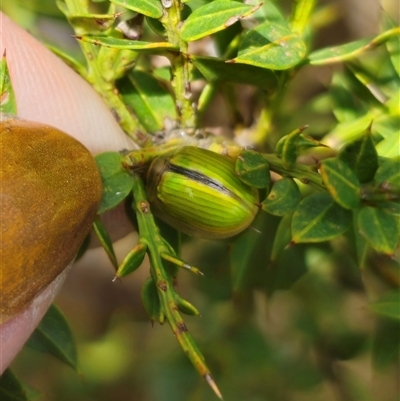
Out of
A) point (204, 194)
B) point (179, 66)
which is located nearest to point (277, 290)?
point (204, 194)

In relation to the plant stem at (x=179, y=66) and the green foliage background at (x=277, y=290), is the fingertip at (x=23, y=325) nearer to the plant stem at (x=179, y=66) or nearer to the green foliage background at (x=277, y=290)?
the green foliage background at (x=277, y=290)

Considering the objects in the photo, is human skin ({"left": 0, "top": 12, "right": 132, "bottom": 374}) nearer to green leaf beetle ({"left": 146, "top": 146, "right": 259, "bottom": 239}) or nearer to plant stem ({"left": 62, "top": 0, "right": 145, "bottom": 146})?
plant stem ({"left": 62, "top": 0, "right": 145, "bottom": 146})

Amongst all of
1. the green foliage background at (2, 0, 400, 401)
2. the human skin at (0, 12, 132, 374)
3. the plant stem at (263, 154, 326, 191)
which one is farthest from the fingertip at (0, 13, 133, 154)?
the plant stem at (263, 154, 326, 191)

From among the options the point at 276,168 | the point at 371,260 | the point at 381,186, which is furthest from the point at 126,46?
the point at 371,260

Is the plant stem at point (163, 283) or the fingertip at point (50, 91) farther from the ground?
the fingertip at point (50, 91)

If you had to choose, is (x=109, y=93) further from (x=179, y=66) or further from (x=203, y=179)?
(x=203, y=179)

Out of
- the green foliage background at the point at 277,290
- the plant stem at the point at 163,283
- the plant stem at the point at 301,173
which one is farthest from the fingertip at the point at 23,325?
the plant stem at the point at 301,173
